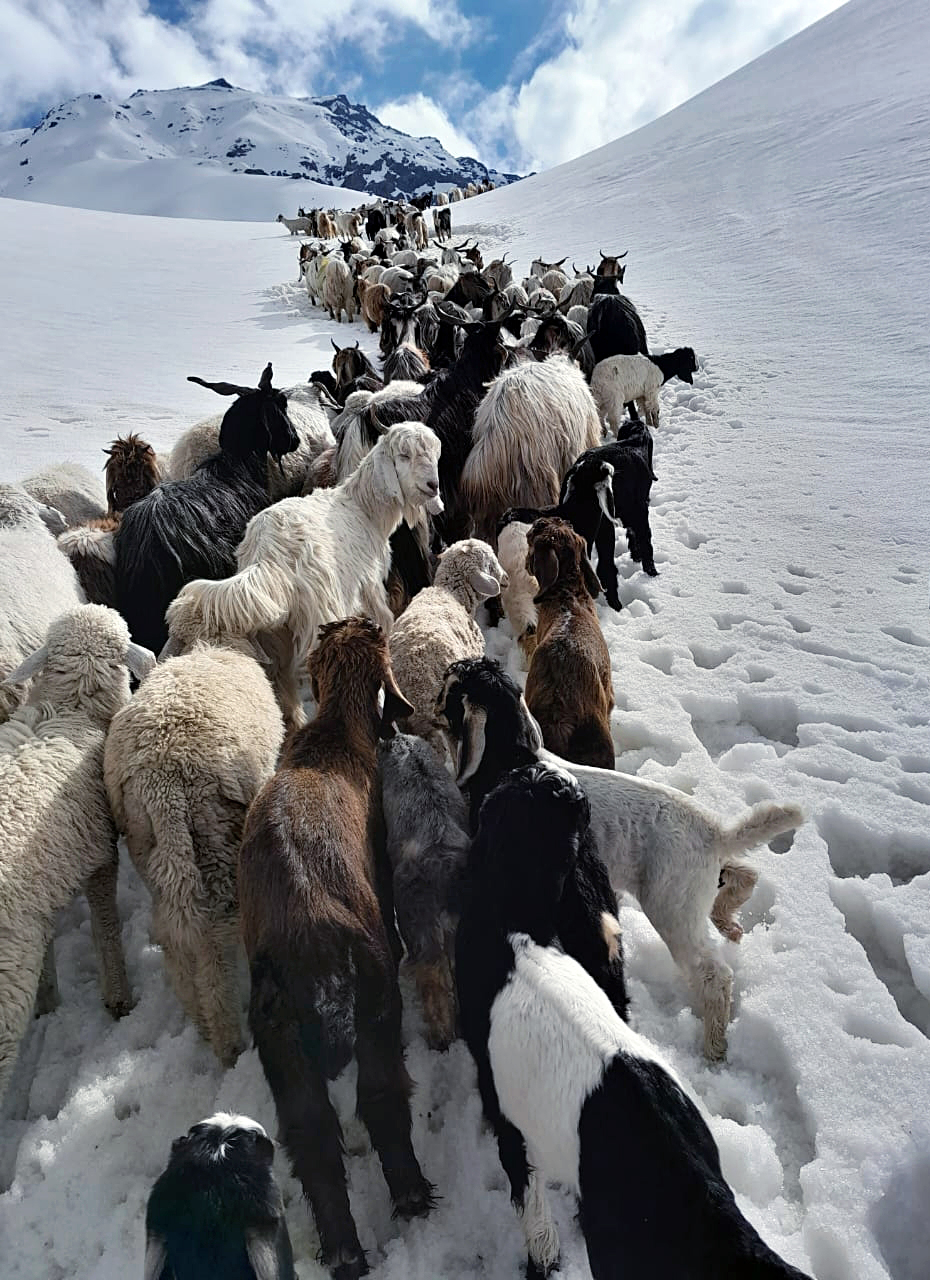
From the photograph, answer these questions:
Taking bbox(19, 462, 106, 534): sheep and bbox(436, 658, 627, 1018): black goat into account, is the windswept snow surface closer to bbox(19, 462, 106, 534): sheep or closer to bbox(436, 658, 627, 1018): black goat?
bbox(436, 658, 627, 1018): black goat

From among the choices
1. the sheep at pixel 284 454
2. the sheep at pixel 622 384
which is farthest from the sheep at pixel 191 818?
the sheep at pixel 622 384

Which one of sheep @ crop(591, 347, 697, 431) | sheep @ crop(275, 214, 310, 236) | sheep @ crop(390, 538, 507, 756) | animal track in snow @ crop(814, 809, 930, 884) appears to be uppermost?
sheep @ crop(275, 214, 310, 236)

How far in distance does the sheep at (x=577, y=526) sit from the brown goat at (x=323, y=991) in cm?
263

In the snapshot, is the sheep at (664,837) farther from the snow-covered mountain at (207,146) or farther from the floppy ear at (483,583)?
the snow-covered mountain at (207,146)

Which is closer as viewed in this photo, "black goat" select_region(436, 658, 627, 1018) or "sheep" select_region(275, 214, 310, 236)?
"black goat" select_region(436, 658, 627, 1018)

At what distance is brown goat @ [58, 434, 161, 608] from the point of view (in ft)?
14.2

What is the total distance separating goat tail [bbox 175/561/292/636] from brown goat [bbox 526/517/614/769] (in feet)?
4.33

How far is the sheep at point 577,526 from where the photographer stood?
483 centimetres

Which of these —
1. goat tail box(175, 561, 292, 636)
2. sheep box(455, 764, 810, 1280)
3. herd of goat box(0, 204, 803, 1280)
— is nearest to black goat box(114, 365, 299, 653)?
herd of goat box(0, 204, 803, 1280)

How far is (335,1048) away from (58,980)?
59.9 inches

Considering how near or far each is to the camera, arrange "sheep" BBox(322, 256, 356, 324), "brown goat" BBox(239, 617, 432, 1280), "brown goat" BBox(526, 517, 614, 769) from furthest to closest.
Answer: "sheep" BBox(322, 256, 356, 324), "brown goat" BBox(526, 517, 614, 769), "brown goat" BBox(239, 617, 432, 1280)

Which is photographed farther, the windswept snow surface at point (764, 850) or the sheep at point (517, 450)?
the sheep at point (517, 450)

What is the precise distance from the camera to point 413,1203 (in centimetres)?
205

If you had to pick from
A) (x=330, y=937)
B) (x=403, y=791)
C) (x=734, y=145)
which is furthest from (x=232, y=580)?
(x=734, y=145)
